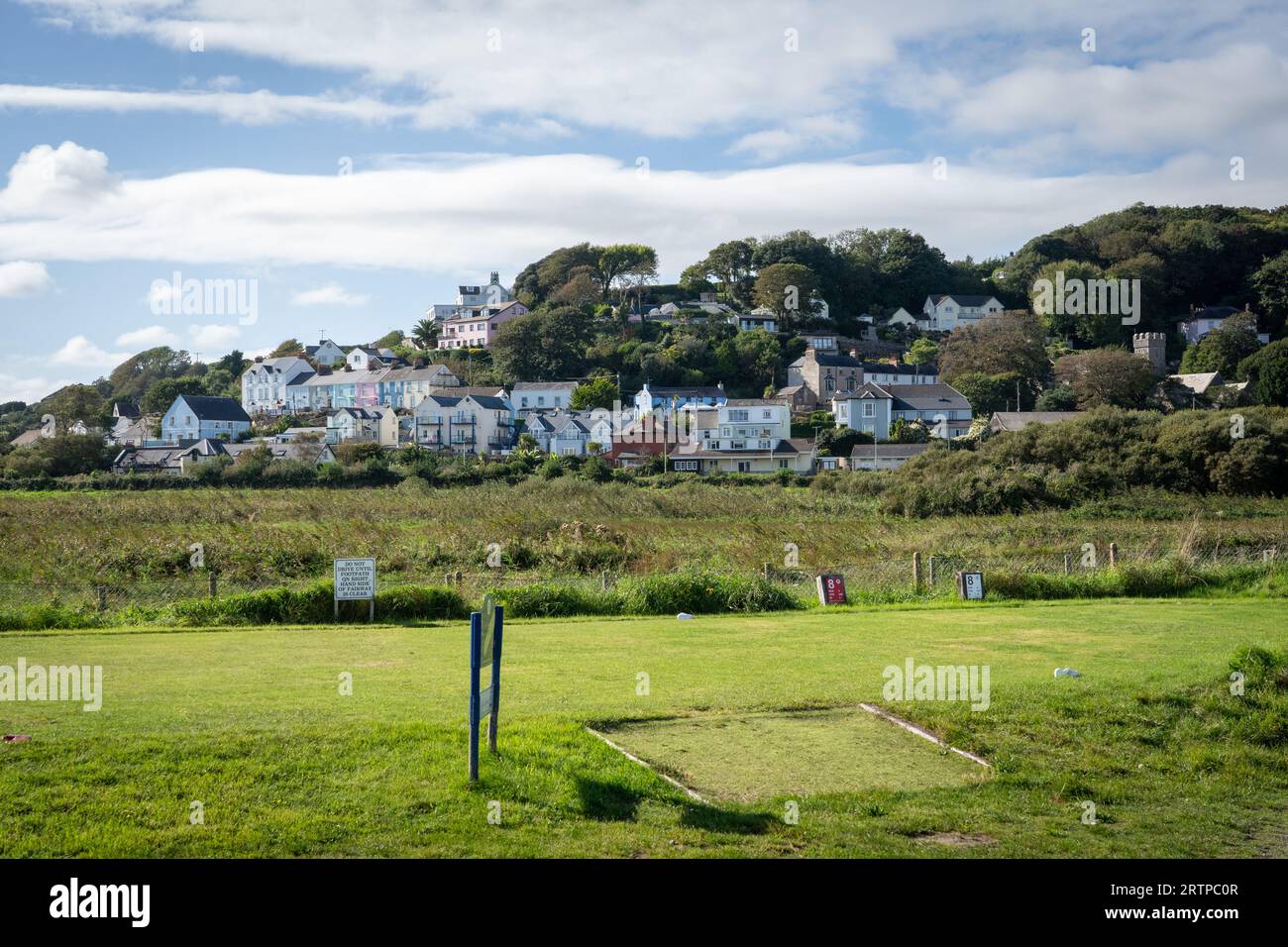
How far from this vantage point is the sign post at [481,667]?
30.3 ft

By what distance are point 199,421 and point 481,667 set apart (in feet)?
347

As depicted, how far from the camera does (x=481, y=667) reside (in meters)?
9.58

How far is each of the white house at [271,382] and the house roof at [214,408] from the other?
56.0 ft

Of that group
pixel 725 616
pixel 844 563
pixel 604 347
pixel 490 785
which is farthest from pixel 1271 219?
pixel 490 785

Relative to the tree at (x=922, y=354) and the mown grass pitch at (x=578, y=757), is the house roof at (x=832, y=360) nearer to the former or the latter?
the tree at (x=922, y=354)

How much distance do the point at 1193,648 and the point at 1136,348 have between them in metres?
110

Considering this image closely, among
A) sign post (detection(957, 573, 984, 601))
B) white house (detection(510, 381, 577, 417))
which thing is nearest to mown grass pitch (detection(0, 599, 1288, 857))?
sign post (detection(957, 573, 984, 601))

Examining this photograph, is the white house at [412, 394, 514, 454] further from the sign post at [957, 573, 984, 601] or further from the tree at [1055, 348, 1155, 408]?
the sign post at [957, 573, 984, 601]

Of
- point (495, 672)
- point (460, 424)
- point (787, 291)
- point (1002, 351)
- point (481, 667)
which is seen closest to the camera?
point (481, 667)

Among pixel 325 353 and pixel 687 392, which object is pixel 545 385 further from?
pixel 325 353

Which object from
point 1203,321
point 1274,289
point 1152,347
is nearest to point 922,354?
point 1152,347

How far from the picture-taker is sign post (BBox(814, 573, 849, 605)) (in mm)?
25109

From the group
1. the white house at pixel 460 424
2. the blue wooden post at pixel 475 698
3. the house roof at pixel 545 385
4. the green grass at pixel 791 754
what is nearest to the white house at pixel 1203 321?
the house roof at pixel 545 385

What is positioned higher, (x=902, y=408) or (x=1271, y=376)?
(x=1271, y=376)
